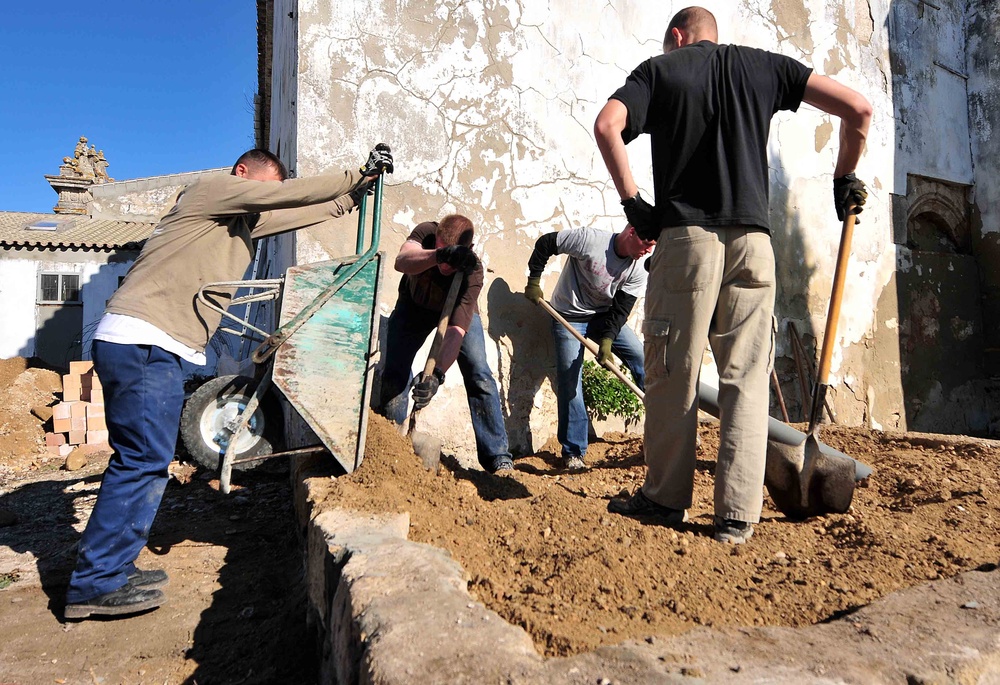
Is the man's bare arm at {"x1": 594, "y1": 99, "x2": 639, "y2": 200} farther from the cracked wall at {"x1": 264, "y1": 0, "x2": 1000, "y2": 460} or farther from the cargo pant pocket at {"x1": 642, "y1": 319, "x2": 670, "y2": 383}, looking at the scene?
the cracked wall at {"x1": 264, "y1": 0, "x2": 1000, "y2": 460}

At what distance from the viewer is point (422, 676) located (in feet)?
3.59

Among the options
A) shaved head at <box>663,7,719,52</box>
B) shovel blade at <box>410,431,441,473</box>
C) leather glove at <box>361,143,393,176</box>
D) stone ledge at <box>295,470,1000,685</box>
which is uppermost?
shaved head at <box>663,7,719,52</box>

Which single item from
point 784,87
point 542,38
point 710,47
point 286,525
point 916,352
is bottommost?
point 286,525

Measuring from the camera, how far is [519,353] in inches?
158

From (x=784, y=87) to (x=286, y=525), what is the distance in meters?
2.87

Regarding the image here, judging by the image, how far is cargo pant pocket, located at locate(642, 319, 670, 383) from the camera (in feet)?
6.98

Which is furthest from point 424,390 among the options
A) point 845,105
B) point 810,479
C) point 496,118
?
point 845,105

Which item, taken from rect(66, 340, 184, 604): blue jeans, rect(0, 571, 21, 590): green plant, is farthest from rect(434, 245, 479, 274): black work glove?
rect(0, 571, 21, 590): green plant

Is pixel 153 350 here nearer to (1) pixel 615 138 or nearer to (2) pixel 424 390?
(2) pixel 424 390

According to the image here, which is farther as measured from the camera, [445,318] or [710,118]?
[445,318]

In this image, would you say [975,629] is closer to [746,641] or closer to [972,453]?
[746,641]

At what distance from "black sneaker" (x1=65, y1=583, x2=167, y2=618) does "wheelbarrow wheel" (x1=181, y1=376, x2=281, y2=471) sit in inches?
45.9

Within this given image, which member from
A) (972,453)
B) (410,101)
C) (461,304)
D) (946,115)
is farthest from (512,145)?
(946,115)

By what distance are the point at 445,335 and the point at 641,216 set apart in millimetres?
1396
